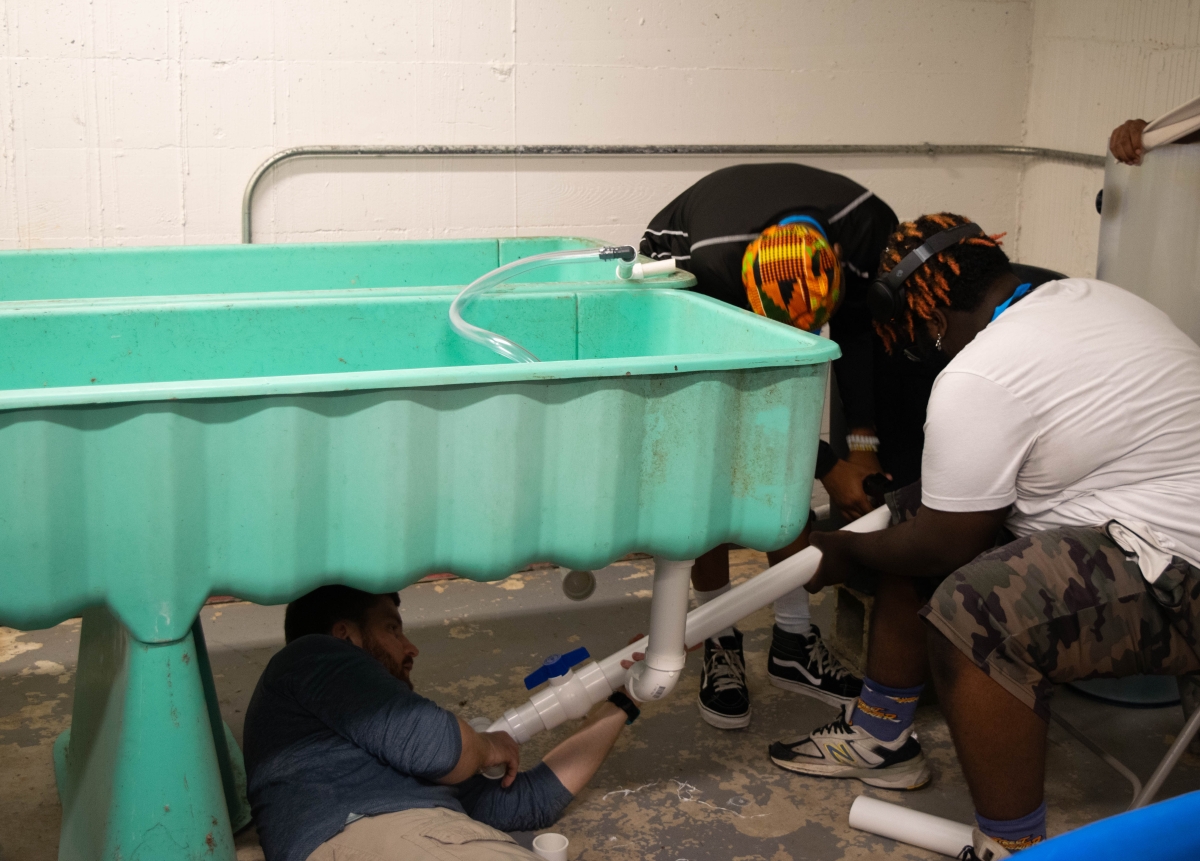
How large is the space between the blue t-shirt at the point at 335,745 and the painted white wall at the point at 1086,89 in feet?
7.08

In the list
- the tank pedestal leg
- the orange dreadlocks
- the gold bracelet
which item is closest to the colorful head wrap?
the orange dreadlocks

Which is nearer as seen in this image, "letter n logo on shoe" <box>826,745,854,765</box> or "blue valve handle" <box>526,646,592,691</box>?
"blue valve handle" <box>526,646,592,691</box>

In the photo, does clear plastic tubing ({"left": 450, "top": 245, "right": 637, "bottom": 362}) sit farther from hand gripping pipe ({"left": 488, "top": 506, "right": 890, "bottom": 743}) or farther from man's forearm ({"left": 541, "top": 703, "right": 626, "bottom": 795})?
man's forearm ({"left": 541, "top": 703, "right": 626, "bottom": 795})

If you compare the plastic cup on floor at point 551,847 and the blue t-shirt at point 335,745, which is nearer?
the blue t-shirt at point 335,745

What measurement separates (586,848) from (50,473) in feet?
2.96

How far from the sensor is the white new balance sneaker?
5.48 feet

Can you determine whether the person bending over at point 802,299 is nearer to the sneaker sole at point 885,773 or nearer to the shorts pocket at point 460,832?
the sneaker sole at point 885,773

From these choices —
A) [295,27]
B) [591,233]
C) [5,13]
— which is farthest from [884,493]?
[5,13]

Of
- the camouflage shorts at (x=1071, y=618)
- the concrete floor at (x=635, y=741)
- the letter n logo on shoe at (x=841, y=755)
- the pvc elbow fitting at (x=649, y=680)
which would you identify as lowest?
the concrete floor at (x=635, y=741)

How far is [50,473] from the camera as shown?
104 centimetres

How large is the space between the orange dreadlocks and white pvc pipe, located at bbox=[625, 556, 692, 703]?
0.50m

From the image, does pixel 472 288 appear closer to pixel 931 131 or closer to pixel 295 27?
pixel 295 27

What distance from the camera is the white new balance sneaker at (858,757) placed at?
167 cm

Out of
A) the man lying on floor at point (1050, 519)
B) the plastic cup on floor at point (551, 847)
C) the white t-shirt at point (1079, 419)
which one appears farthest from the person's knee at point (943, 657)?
the plastic cup on floor at point (551, 847)
